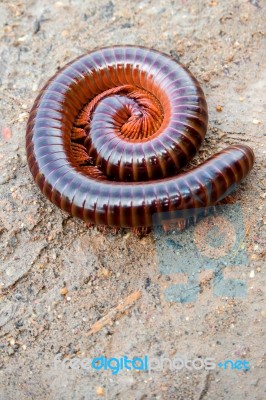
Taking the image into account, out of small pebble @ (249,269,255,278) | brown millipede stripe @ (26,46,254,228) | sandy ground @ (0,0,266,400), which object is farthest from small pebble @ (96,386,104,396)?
small pebble @ (249,269,255,278)

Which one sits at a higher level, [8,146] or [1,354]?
[8,146]

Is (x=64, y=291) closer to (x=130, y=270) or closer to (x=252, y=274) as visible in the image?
(x=130, y=270)

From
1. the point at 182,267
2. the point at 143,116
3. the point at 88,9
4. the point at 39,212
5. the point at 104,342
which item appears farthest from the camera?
the point at 88,9

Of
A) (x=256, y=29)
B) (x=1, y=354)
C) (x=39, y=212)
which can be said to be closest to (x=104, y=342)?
(x=1, y=354)

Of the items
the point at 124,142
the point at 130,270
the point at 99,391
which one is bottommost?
the point at 99,391

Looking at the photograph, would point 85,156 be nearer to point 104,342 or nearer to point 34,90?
point 34,90

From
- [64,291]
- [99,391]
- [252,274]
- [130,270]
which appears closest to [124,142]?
[130,270]
